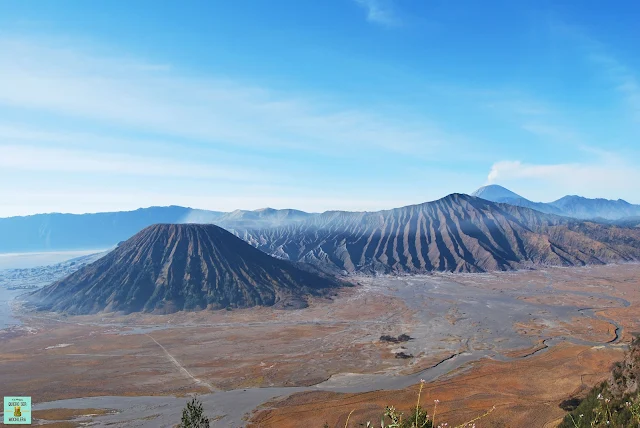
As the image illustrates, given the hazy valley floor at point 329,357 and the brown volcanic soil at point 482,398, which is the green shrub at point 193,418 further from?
the hazy valley floor at point 329,357

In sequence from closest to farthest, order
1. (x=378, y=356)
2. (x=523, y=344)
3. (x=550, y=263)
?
(x=378, y=356) < (x=523, y=344) < (x=550, y=263)

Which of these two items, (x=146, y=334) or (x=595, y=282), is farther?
(x=595, y=282)

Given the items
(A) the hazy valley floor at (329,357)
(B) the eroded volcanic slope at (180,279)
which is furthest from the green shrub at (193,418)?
(B) the eroded volcanic slope at (180,279)

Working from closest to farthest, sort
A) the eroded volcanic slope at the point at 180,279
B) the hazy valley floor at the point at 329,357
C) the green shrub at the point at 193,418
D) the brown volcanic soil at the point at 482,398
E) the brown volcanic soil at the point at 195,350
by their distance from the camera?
the green shrub at the point at 193,418 < the brown volcanic soil at the point at 482,398 < the hazy valley floor at the point at 329,357 < the brown volcanic soil at the point at 195,350 < the eroded volcanic slope at the point at 180,279

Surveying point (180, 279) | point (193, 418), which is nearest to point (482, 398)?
point (193, 418)

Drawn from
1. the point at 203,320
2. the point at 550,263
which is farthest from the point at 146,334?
the point at 550,263

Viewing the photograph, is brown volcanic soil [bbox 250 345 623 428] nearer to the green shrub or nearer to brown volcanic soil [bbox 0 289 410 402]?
brown volcanic soil [bbox 0 289 410 402]

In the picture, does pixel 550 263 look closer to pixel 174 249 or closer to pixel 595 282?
pixel 595 282
